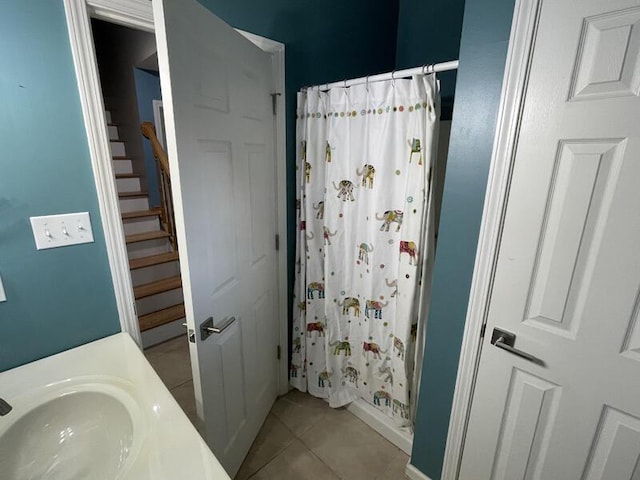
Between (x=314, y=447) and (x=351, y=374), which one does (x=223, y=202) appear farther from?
(x=314, y=447)

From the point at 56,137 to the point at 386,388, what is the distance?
179 centimetres

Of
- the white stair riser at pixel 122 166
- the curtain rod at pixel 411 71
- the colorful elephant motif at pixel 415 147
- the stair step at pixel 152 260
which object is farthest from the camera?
the white stair riser at pixel 122 166

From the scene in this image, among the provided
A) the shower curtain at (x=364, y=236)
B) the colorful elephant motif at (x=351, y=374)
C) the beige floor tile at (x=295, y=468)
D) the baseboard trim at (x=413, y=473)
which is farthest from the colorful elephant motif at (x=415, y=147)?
the beige floor tile at (x=295, y=468)

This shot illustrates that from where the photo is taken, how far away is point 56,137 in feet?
3.18

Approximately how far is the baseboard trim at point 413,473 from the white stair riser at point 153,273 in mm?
2388

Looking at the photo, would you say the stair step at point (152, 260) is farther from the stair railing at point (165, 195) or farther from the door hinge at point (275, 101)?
the door hinge at point (275, 101)

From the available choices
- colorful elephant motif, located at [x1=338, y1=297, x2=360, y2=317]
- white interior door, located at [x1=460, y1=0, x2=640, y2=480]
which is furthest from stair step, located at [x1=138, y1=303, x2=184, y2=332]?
white interior door, located at [x1=460, y1=0, x2=640, y2=480]

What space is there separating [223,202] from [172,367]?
68.1 inches

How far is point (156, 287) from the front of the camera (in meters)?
2.59

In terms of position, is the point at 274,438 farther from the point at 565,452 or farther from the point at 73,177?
the point at 73,177

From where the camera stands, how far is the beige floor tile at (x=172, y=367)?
217 centimetres

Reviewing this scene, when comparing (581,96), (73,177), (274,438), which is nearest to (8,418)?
(73,177)

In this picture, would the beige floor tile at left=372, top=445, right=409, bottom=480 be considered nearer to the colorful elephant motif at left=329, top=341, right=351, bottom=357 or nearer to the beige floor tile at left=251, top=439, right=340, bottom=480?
the beige floor tile at left=251, top=439, right=340, bottom=480

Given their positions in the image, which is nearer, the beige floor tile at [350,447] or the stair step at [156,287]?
the beige floor tile at [350,447]
